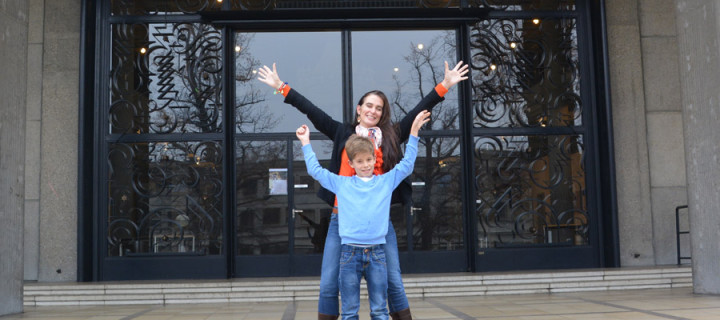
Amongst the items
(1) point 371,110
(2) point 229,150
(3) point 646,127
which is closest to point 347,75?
(2) point 229,150

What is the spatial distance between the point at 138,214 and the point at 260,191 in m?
1.67

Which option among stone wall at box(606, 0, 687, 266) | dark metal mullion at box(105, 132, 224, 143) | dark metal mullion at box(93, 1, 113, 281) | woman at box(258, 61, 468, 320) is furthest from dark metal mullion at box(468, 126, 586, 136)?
woman at box(258, 61, 468, 320)

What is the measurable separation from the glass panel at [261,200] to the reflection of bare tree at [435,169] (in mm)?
1808

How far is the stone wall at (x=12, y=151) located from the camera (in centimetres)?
676

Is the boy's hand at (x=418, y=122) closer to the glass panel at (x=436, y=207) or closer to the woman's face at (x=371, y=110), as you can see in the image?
the woman's face at (x=371, y=110)

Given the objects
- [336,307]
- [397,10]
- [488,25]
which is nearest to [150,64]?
[397,10]

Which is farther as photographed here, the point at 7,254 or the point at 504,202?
the point at 504,202

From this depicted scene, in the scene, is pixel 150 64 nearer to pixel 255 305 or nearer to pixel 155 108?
pixel 155 108

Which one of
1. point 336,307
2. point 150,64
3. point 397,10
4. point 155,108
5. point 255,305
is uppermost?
point 397,10

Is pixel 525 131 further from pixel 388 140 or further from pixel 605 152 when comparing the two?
pixel 388 140

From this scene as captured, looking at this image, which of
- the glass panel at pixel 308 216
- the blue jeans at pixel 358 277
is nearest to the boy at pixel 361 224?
the blue jeans at pixel 358 277

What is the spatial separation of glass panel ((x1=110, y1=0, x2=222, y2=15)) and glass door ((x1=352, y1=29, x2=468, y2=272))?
6.95 ft

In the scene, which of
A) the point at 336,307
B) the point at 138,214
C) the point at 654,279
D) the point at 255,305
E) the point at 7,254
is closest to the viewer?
the point at 336,307

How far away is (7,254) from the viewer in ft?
22.2
